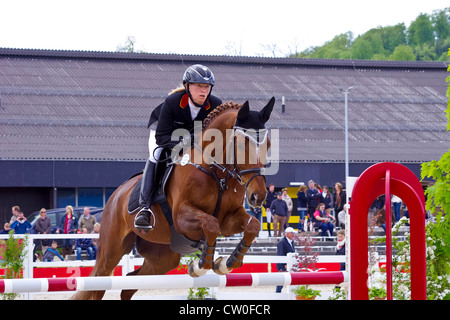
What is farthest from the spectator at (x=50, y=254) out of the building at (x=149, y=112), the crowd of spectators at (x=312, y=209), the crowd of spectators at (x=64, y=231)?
the building at (x=149, y=112)

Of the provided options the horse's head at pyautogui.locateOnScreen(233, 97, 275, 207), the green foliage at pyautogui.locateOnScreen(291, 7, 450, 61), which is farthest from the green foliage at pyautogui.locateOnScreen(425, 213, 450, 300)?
the green foliage at pyautogui.locateOnScreen(291, 7, 450, 61)

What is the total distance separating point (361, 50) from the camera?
8050 cm

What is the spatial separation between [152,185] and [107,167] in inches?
775

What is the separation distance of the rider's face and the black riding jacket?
94mm

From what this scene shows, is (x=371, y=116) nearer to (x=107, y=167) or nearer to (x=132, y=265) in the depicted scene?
(x=107, y=167)

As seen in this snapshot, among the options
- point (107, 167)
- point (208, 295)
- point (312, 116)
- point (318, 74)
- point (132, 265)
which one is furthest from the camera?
point (318, 74)

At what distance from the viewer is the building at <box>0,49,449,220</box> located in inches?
1001

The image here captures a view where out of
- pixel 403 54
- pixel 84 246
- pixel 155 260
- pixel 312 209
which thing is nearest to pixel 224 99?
pixel 312 209

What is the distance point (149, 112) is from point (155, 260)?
22.1m

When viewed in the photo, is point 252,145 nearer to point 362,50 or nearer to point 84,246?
point 84,246

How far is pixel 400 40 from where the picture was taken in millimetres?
87062

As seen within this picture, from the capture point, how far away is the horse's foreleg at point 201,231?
5234 mm

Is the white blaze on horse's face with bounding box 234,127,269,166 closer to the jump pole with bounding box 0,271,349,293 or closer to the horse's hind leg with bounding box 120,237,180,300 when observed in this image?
the jump pole with bounding box 0,271,349,293

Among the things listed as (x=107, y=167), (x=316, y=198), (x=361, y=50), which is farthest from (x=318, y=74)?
(x=361, y=50)
